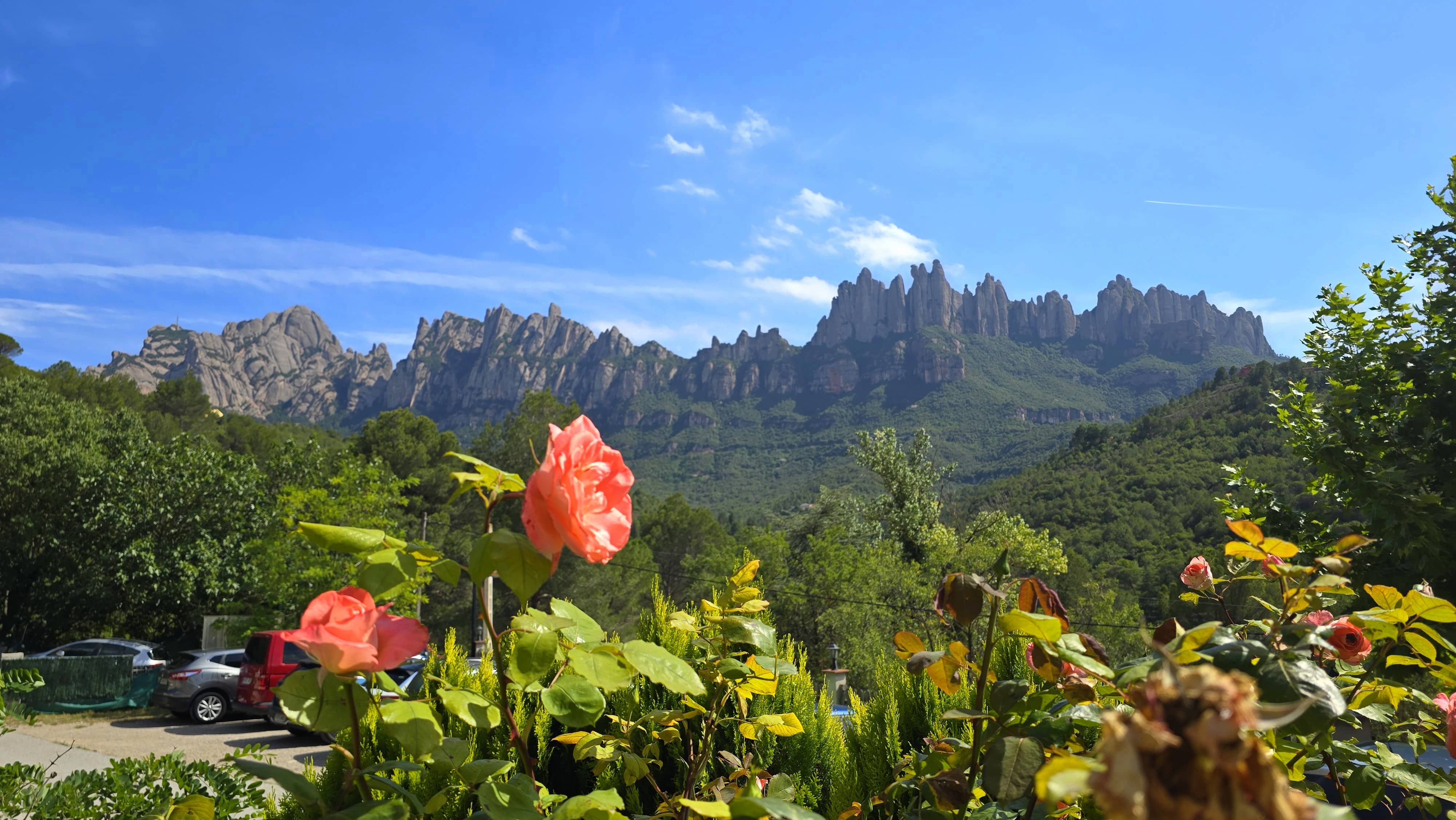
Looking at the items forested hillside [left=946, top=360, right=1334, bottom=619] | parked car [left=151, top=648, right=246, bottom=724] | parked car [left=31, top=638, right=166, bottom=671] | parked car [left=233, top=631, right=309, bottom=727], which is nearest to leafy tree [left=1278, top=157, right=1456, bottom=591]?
parked car [left=233, top=631, right=309, bottom=727]

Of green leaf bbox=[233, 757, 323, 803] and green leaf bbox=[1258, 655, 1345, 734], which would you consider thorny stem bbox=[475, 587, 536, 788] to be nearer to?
green leaf bbox=[233, 757, 323, 803]

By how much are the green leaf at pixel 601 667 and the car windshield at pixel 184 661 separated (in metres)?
14.9

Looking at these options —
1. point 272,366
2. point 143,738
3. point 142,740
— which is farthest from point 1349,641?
point 272,366

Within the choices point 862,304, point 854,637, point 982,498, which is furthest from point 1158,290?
point 854,637

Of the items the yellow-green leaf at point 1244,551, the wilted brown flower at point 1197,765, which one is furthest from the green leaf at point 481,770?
the yellow-green leaf at point 1244,551

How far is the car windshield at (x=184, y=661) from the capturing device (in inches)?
498

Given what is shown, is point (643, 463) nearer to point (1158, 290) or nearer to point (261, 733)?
point (1158, 290)

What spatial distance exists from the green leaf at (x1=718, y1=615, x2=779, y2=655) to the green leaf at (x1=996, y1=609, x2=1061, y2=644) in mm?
401

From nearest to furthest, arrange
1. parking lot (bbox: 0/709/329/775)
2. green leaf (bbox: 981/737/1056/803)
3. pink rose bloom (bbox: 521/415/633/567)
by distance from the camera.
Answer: pink rose bloom (bbox: 521/415/633/567) < green leaf (bbox: 981/737/1056/803) < parking lot (bbox: 0/709/329/775)

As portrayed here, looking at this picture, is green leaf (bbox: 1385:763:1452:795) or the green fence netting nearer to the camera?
green leaf (bbox: 1385:763:1452:795)

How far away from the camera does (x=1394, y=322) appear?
549cm

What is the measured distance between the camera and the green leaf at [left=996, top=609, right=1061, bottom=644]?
2.86 ft

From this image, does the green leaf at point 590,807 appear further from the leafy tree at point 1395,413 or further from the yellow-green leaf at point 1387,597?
the leafy tree at point 1395,413

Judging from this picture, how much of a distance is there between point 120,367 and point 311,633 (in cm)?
12824
